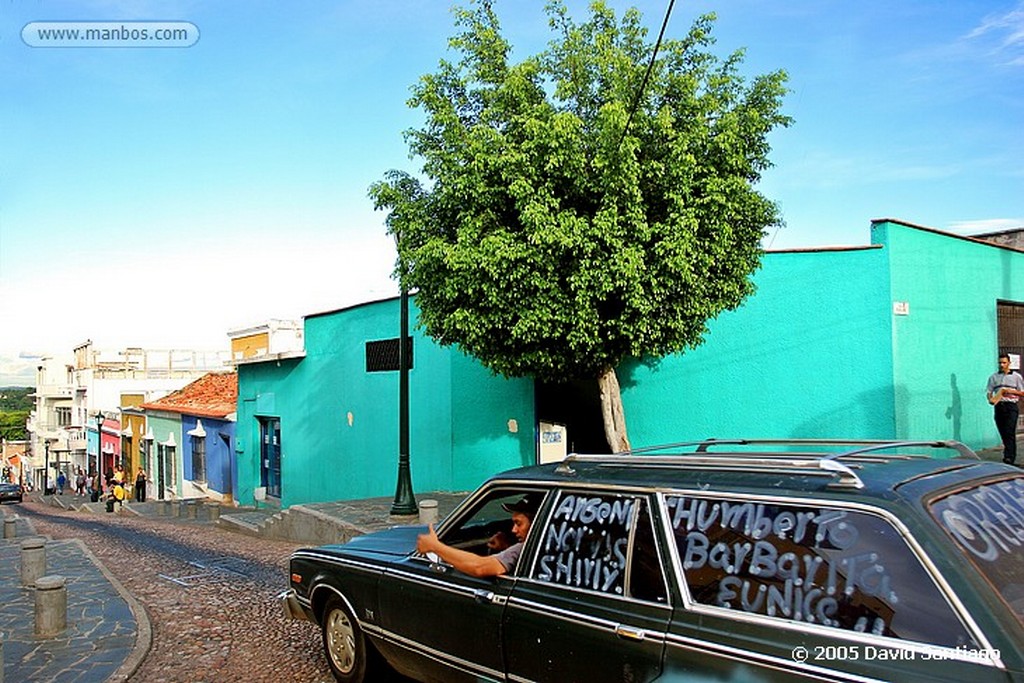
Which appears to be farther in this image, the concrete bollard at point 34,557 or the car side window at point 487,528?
the concrete bollard at point 34,557

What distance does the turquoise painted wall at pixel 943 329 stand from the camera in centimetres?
1135

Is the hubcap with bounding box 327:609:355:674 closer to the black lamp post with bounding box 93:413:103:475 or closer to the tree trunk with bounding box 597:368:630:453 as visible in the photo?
the tree trunk with bounding box 597:368:630:453

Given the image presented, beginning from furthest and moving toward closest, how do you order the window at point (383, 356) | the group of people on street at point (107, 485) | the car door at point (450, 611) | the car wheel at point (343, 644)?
the group of people on street at point (107, 485) < the window at point (383, 356) < the car wheel at point (343, 644) < the car door at point (450, 611)

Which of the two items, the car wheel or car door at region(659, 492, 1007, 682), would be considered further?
the car wheel

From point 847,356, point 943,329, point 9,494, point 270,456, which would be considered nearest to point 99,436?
point 9,494

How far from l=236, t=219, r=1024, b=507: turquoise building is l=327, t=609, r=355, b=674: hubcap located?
8243 millimetres

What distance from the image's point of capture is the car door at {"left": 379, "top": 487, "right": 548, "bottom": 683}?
4172 mm

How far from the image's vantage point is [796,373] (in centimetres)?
1189

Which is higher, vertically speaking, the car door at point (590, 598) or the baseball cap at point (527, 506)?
the baseball cap at point (527, 506)

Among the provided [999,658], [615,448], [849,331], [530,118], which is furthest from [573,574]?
[849,331]

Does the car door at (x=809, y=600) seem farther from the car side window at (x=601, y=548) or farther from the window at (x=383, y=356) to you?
the window at (x=383, y=356)

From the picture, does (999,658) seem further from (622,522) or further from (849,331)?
(849,331)

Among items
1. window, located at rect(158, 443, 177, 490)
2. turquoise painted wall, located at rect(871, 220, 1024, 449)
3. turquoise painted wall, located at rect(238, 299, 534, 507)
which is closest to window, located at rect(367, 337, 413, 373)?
turquoise painted wall, located at rect(238, 299, 534, 507)

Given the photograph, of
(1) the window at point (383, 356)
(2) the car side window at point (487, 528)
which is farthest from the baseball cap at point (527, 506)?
(1) the window at point (383, 356)
